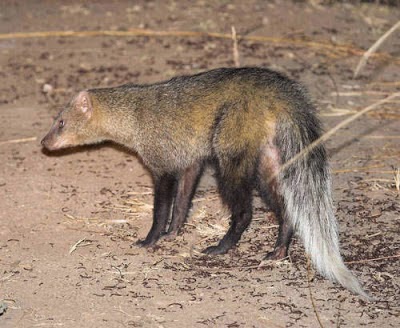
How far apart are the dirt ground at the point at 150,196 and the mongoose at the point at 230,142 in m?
0.21

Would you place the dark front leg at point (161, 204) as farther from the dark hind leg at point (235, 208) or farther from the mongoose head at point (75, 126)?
the mongoose head at point (75, 126)

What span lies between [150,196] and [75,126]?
0.81 metres

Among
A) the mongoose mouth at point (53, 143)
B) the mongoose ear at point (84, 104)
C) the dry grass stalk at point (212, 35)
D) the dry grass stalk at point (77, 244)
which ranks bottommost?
the dry grass stalk at point (77, 244)

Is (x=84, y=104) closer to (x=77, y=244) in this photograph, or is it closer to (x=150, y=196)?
(x=150, y=196)

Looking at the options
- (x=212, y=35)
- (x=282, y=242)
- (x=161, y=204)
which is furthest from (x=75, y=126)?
(x=212, y=35)

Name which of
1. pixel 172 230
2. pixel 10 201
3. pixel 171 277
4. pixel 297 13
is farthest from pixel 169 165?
pixel 297 13

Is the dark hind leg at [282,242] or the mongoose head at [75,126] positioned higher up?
the mongoose head at [75,126]

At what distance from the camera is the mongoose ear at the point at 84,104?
611 cm

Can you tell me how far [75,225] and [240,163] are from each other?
143 centimetres

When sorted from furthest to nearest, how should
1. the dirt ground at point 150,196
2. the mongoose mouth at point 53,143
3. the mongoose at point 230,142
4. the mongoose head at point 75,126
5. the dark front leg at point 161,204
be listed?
the mongoose mouth at point 53,143 < the mongoose head at point 75,126 < the dark front leg at point 161,204 < the mongoose at point 230,142 < the dirt ground at point 150,196

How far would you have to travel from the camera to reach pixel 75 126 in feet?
20.4

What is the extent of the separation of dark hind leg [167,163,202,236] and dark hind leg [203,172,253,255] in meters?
0.47

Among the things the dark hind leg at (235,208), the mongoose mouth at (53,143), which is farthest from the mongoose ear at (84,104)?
the dark hind leg at (235,208)

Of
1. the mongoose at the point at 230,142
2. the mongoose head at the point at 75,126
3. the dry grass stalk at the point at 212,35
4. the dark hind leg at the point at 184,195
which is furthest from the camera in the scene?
the dry grass stalk at the point at 212,35
